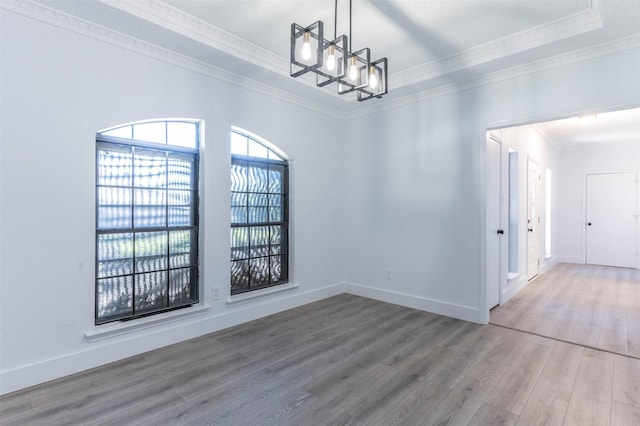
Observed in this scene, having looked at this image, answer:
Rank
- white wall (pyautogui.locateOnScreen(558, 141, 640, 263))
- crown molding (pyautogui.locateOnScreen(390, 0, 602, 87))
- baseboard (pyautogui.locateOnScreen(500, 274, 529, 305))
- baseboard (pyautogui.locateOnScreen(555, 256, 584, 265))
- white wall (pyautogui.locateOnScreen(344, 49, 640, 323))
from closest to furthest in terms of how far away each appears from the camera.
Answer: crown molding (pyautogui.locateOnScreen(390, 0, 602, 87)) → white wall (pyautogui.locateOnScreen(344, 49, 640, 323)) → baseboard (pyautogui.locateOnScreen(500, 274, 529, 305)) → white wall (pyautogui.locateOnScreen(558, 141, 640, 263)) → baseboard (pyautogui.locateOnScreen(555, 256, 584, 265))

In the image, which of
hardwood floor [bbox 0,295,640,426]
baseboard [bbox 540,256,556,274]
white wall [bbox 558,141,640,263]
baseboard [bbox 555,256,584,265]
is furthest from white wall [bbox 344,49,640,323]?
white wall [bbox 558,141,640,263]

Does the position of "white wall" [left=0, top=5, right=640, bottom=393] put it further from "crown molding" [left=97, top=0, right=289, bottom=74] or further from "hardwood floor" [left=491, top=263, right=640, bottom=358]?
"hardwood floor" [left=491, top=263, right=640, bottom=358]

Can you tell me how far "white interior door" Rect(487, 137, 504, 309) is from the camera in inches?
158

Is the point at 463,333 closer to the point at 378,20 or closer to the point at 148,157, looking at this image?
the point at 378,20

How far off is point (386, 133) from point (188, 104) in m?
2.68

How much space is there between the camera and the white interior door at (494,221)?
4.01m

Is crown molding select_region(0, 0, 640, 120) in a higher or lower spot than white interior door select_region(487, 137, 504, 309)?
higher

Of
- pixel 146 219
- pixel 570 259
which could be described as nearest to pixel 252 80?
pixel 146 219

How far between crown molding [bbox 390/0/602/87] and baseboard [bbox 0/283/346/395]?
3185 mm

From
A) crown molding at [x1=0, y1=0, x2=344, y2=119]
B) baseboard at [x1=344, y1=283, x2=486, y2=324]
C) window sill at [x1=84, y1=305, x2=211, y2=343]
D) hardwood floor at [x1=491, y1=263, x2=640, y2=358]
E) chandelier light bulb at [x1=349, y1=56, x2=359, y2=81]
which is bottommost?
hardwood floor at [x1=491, y1=263, x2=640, y2=358]

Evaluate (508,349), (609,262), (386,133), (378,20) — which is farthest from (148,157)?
(609,262)

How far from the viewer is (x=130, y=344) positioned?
2.94 meters

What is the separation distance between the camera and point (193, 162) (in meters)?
3.51

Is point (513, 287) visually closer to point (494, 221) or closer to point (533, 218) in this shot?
point (494, 221)
